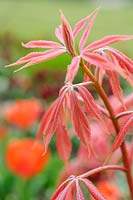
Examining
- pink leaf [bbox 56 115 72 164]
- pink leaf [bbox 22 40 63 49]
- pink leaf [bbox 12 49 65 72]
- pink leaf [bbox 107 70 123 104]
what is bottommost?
pink leaf [bbox 56 115 72 164]

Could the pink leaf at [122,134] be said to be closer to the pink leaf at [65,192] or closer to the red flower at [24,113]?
the pink leaf at [65,192]

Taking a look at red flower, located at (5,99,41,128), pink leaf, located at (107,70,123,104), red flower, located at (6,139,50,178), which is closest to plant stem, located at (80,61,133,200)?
pink leaf, located at (107,70,123,104)

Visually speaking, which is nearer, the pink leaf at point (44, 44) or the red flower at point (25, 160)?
the pink leaf at point (44, 44)

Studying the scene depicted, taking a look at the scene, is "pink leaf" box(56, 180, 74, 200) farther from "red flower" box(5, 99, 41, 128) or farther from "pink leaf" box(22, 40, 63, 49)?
"red flower" box(5, 99, 41, 128)

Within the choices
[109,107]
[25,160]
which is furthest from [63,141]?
[25,160]

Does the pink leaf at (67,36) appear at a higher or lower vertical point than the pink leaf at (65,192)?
higher

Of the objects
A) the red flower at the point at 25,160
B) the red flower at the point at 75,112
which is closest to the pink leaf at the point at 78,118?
the red flower at the point at 75,112
